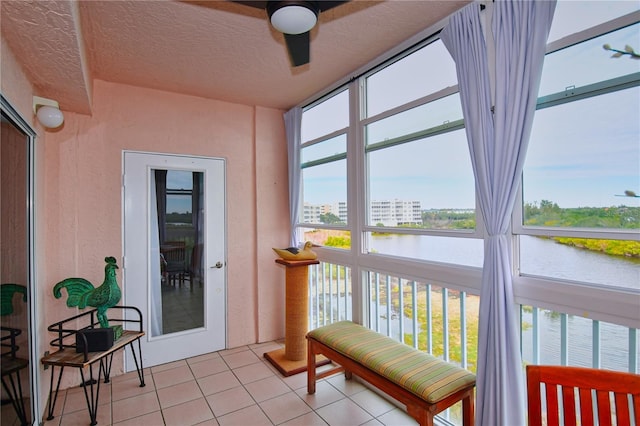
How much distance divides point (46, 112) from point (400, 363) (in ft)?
9.55

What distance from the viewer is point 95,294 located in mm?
2488

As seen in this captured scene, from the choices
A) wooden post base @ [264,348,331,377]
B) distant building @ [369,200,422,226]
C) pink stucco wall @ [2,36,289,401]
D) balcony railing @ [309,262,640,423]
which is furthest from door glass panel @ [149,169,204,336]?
distant building @ [369,200,422,226]

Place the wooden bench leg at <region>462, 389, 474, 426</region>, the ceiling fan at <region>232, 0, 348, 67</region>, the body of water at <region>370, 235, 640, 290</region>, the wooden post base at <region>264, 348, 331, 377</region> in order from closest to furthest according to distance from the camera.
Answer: the ceiling fan at <region>232, 0, 348, 67</region> → the body of water at <region>370, 235, 640, 290</region> → the wooden bench leg at <region>462, 389, 474, 426</region> → the wooden post base at <region>264, 348, 331, 377</region>

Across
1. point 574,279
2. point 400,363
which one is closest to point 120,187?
point 400,363

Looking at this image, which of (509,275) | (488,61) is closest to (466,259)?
(509,275)

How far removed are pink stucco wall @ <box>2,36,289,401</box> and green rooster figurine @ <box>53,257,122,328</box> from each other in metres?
0.19

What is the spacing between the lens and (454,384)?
1.75 metres

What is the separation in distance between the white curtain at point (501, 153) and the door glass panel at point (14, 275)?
2480mm

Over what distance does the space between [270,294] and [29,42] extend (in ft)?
9.83

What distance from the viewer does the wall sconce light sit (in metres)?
2.24

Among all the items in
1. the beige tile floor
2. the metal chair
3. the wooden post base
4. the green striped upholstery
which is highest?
the metal chair

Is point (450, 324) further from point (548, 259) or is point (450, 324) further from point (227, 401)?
point (227, 401)

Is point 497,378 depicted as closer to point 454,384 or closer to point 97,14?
point 454,384

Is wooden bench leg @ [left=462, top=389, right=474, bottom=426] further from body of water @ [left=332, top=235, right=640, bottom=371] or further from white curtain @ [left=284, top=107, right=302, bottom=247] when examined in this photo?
white curtain @ [left=284, top=107, right=302, bottom=247]
